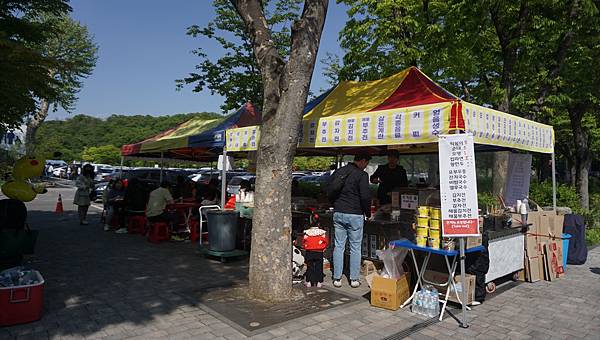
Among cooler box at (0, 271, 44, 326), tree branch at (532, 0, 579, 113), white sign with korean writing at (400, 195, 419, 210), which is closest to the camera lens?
cooler box at (0, 271, 44, 326)

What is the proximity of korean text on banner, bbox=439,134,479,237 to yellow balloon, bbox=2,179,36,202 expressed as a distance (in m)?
6.29

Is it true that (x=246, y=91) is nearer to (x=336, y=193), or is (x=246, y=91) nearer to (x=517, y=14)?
(x=517, y=14)

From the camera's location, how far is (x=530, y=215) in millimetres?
6465

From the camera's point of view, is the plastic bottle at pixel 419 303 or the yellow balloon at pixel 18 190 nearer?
the plastic bottle at pixel 419 303

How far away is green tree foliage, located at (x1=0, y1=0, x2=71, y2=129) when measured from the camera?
4637 millimetres

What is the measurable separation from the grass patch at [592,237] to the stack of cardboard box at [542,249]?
4107 millimetres

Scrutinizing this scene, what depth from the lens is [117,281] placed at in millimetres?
5758

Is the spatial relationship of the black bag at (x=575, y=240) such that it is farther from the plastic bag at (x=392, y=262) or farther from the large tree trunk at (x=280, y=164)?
the large tree trunk at (x=280, y=164)

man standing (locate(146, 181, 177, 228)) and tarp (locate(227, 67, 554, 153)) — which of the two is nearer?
tarp (locate(227, 67, 554, 153))

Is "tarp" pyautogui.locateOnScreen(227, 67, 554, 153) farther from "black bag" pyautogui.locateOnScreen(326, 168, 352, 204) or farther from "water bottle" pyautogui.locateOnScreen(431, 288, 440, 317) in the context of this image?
"water bottle" pyautogui.locateOnScreen(431, 288, 440, 317)

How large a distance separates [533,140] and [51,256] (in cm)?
882

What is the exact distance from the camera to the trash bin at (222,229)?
22.8 ft

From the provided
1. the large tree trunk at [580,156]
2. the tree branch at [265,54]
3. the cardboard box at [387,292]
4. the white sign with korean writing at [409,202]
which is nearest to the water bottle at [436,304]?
the cardboard box at [387,292]

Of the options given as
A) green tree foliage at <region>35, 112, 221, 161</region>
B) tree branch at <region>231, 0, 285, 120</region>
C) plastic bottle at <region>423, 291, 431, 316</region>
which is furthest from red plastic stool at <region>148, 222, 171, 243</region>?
green tree foliage at <region>35, 112, 221, 161</region>
